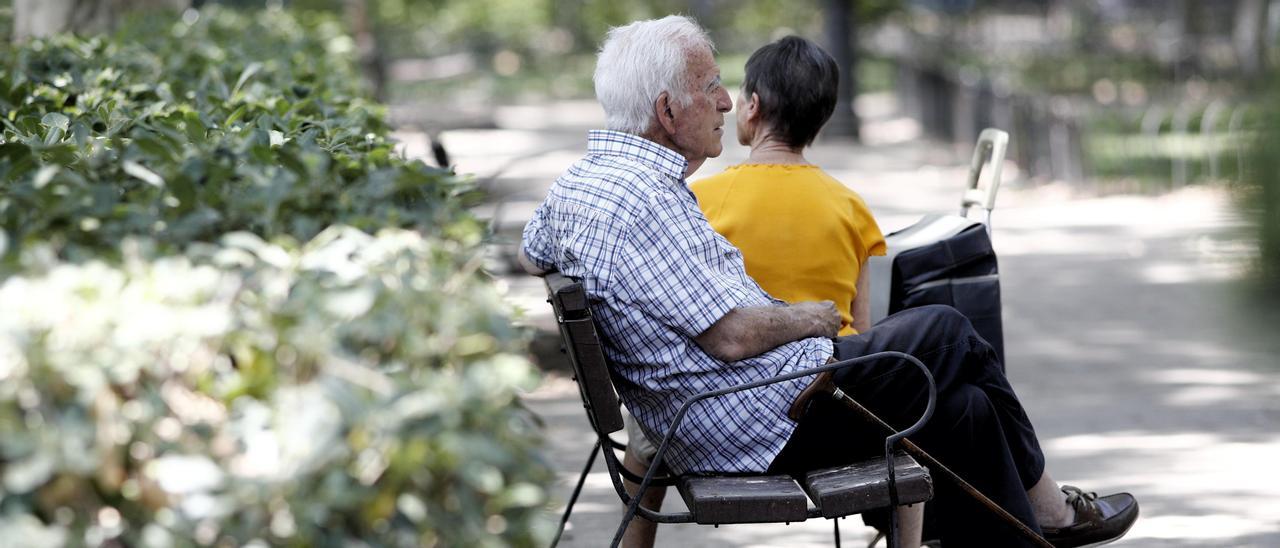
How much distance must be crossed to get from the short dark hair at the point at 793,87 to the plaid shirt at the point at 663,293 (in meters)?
0.52

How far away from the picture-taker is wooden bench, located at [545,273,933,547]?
3.48m

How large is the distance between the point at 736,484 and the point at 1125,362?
4.61 meters

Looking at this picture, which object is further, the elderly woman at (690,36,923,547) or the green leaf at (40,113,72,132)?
the elderly woman at (690,36,923,547)

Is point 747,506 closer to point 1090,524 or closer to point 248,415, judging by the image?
point 1090,524

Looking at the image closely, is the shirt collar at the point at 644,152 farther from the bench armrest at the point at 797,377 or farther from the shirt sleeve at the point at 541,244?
the bench armrest at the point at 797,377

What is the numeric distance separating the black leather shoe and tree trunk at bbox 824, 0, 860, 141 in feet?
49.3

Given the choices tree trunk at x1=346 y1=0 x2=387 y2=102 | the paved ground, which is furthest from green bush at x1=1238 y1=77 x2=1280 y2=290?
tree trunk at x1=346 y1=0 x2=387 y2=102

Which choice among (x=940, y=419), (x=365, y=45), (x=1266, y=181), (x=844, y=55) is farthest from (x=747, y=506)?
(x=365, y=45)

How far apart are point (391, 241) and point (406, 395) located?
0.41 meters

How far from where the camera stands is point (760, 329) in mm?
3715

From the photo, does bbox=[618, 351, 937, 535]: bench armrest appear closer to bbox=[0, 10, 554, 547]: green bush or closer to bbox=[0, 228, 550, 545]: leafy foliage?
bbox=[0, 10, 554, 547]: green bush

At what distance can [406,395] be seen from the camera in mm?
2133

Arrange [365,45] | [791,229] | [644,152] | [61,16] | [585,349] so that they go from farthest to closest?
[365,45], [61,16], [791,229], [644,152], [585,349]

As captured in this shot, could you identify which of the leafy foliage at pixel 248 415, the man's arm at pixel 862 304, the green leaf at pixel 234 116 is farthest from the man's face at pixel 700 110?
the leafy foliage at pixel 248 415
